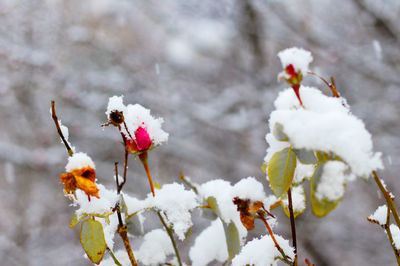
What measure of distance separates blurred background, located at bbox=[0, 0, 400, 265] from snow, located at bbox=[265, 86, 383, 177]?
262 cm

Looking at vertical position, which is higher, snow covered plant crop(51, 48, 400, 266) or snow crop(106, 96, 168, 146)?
snow crop(106, 96, 168, 146)

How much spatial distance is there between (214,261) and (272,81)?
9.36 ft

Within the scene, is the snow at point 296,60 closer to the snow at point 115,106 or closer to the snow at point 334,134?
the snow at point 334,134

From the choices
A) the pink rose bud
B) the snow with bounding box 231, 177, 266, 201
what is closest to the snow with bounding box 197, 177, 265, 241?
the snow with bounding box 231, 177, 266, 201

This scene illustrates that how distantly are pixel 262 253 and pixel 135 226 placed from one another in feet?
0.55

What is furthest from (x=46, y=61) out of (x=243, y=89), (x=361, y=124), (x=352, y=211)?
(x=361, y=124)

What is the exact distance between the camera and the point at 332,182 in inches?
9.8

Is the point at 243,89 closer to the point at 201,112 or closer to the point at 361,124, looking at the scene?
the point at 201,112

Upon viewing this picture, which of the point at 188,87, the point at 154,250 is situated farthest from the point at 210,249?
the point at 188,87

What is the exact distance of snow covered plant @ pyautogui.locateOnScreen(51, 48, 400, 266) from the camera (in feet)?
0.83

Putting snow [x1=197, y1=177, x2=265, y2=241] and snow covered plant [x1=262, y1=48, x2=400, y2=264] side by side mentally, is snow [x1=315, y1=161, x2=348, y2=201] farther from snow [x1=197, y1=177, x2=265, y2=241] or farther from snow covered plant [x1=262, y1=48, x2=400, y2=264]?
snow [x1=197, y1=177, x2=265, y2=241]

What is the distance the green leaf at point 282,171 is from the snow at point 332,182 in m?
0.05

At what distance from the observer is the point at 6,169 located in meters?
4.47

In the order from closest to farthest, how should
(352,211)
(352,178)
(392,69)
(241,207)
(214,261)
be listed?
(352,178) → (241,207) → (214,261) → (392,69) → (352,211)
